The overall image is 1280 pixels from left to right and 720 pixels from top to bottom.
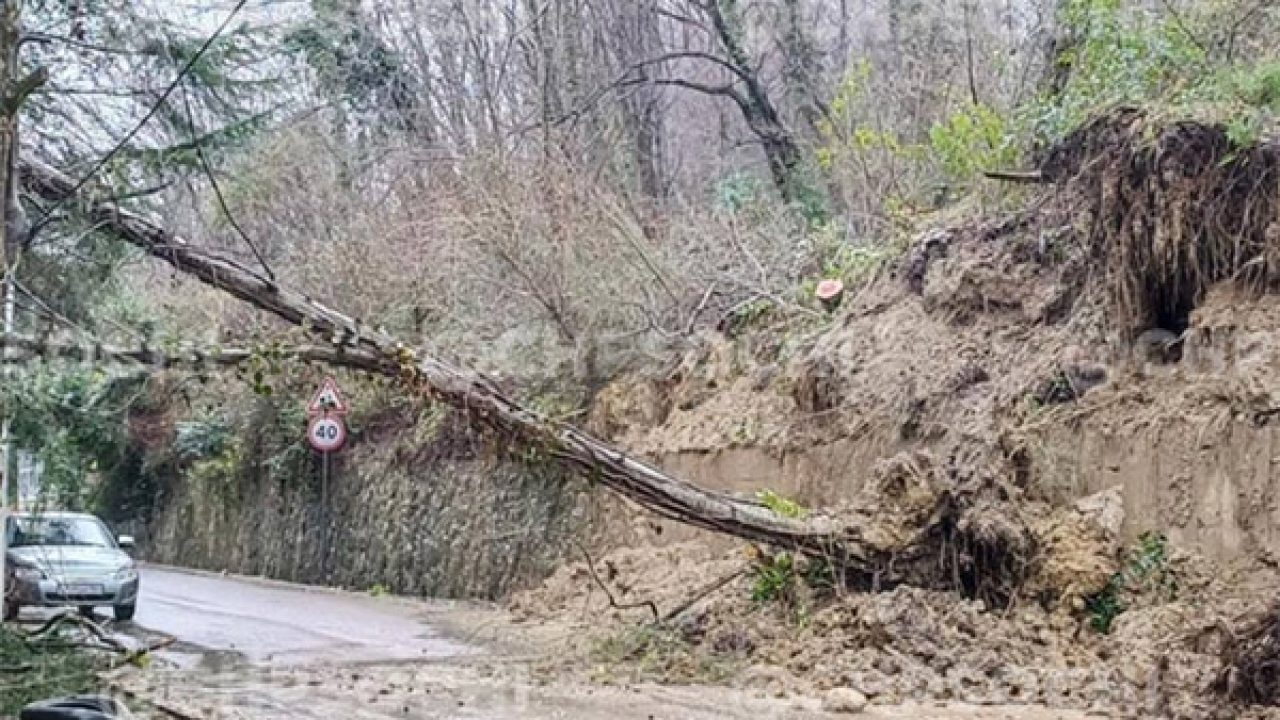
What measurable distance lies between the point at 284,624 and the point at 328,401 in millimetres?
5353

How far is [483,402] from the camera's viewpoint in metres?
12.2

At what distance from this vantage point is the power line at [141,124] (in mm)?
10414

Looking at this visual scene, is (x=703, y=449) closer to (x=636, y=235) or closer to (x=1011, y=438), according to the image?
(x=636, y=235)

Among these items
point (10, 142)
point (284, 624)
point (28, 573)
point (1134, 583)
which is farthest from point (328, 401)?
point (1134, 583)

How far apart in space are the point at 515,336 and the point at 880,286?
266 inches

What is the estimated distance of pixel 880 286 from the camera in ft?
57.9

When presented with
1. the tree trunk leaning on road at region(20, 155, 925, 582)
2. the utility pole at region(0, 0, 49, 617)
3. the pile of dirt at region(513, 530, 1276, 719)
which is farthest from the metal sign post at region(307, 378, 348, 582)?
the utility pole at region(0, 0, 49, 617)

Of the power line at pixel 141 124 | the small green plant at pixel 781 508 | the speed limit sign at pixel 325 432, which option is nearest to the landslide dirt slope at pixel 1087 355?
the small green plant at pixel 781 508

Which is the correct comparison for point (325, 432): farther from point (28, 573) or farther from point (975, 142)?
point (975, 142)

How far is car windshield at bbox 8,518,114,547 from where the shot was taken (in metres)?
17.4

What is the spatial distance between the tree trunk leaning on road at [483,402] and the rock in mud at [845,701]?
235 centimetres

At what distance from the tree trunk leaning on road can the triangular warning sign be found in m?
10.6

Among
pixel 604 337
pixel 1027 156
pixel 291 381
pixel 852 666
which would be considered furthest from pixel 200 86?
pixel 291 381

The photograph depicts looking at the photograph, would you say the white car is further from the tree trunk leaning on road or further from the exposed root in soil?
the exposed root in soil
